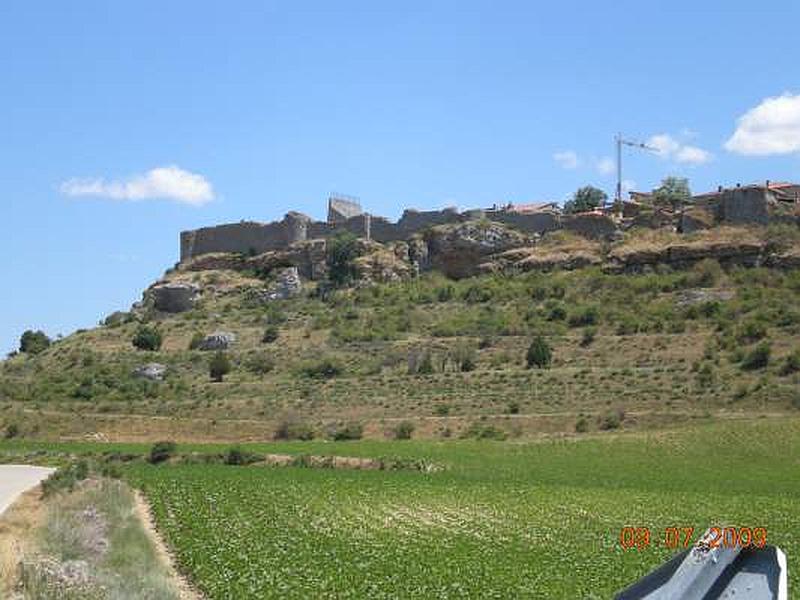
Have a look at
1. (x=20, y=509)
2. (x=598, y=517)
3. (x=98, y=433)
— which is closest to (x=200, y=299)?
(x=98, y=433)

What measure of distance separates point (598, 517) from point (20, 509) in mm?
11596

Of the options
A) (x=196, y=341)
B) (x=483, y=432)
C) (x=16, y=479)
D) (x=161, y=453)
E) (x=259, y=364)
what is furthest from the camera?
(x=196, y=341)

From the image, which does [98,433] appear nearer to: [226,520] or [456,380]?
[456,380]

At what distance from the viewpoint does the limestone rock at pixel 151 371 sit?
50.8m

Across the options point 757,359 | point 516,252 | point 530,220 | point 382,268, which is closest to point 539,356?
point 757,359

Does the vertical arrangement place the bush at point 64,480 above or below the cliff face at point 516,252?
below

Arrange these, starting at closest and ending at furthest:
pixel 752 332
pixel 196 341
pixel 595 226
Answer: pixel 752 332
pixel 196 341
pixel 595 226

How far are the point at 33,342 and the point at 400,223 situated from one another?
24.8 metres

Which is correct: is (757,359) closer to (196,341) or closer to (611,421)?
Answer: (611,421)

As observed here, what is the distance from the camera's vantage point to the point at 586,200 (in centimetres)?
7600

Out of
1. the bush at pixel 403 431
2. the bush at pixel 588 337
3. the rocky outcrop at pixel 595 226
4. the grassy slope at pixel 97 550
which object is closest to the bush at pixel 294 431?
the bush at pixel 403 431

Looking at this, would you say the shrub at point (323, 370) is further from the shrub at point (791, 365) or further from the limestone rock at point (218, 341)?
the shrub at point (791, 365)

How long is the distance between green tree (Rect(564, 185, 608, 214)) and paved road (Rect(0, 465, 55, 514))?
155 feet

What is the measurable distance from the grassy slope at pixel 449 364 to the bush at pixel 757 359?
0.38m
